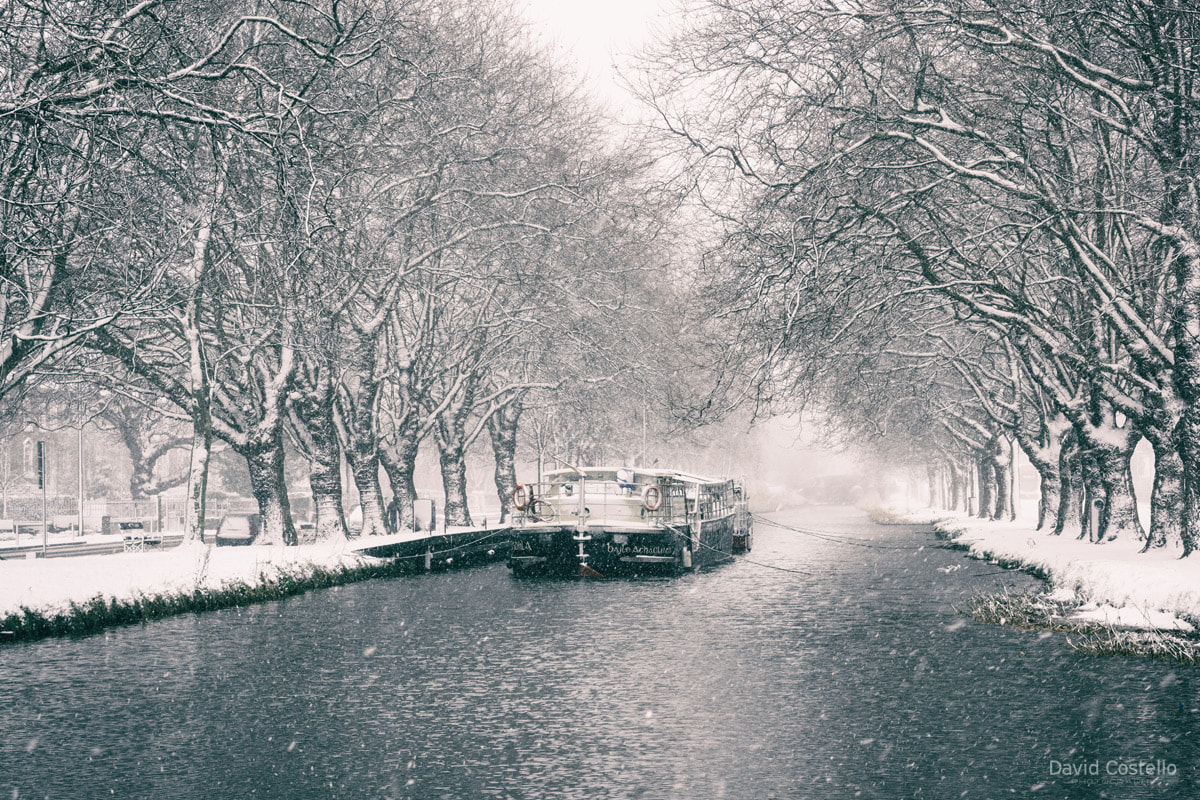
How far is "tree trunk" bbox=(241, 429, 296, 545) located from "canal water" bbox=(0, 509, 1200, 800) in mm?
10911

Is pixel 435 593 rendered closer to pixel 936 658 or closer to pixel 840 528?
pixel 936 658

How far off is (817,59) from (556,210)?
19330mm

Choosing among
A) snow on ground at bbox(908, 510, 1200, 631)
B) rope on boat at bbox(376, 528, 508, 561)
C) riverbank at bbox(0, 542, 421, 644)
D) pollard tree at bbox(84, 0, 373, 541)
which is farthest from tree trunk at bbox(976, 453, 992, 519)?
riverbank at bbox(0, 542, 421, 644)

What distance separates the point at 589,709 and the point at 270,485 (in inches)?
844

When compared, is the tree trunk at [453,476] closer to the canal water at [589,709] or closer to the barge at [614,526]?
the barge at [614,526]

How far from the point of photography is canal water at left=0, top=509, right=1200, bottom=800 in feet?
29.0

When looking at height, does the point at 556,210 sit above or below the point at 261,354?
above

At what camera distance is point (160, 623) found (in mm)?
19797

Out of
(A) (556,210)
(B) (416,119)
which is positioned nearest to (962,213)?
(B) (416,119)

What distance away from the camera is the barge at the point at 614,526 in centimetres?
3003

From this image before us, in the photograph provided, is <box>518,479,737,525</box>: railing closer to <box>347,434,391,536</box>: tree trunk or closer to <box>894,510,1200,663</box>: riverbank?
<box>347,434,391,536</box>: tree trunk

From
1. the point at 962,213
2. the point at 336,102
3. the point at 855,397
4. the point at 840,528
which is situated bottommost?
the point at 840,528

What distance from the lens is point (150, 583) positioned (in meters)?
21.3
